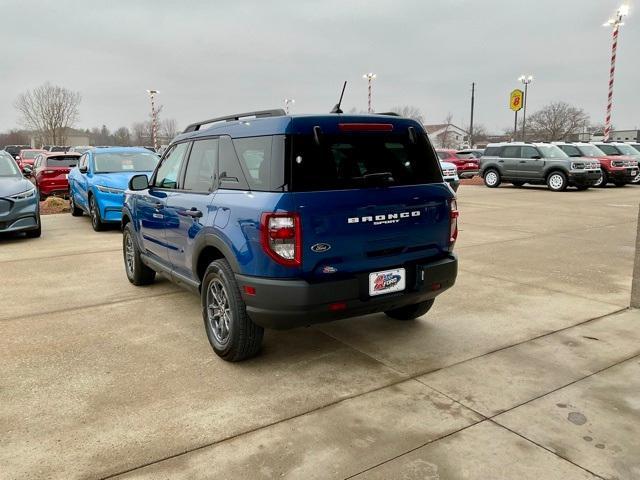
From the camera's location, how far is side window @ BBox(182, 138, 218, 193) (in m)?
4.17

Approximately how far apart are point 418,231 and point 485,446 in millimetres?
1566

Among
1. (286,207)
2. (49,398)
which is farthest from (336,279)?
(49,398)

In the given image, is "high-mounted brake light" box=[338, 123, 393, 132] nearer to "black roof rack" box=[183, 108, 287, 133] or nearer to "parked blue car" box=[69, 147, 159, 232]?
"black roof rack" box=[183, 108, 287, 133]

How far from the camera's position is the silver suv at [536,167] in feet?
60.0

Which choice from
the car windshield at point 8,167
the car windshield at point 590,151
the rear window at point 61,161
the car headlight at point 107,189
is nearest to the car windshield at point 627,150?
the car windshield at point 590,151

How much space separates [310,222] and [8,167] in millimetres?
8664

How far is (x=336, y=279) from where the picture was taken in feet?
11.3

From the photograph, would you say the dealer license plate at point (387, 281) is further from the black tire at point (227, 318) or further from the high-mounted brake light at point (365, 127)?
the high-mounted brake light at point (365, 127)

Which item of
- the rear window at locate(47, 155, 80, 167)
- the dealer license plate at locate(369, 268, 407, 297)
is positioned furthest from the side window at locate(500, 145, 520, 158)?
the dealer license plate at locate(369, 268, 407, 297)

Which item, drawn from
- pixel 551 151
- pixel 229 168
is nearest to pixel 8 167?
pixel 229 168

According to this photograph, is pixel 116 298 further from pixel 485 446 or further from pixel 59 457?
pixel 485 446

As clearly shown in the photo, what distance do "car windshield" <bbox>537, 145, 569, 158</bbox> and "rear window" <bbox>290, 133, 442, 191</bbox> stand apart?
668 inches

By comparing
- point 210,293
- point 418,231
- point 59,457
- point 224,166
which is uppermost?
point 224,166

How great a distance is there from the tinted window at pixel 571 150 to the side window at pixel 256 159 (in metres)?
18.9
